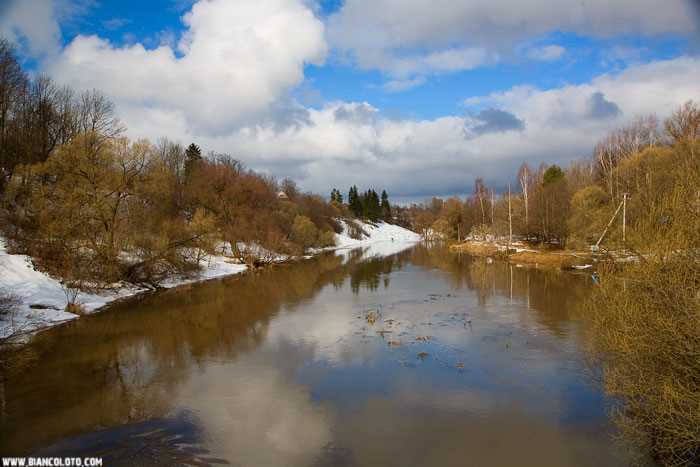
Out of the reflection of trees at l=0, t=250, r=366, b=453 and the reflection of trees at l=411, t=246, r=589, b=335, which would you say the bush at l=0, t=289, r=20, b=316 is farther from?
the reflection of trees at l=411, t=246, r=589, b=335

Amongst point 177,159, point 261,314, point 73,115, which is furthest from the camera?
point 177,159

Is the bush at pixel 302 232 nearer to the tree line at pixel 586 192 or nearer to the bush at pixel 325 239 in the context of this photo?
the bush at pixel 325 239

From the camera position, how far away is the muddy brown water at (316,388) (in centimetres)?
809

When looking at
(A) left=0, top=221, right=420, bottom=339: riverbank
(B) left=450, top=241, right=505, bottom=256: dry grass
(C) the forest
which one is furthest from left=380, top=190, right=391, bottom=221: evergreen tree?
(A) left=0, top=221, right=420, bottom=339: riverbank

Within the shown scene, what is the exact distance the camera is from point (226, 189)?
136 feet

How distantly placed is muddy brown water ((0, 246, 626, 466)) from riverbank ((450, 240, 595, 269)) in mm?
14789

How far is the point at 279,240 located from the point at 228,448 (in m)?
35.9

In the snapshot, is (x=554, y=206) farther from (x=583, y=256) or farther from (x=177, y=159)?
(x=177, y=159)

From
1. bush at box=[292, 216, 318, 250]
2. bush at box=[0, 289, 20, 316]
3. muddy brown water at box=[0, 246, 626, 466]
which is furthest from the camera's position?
bush at box=[292, 216, 318, 250]

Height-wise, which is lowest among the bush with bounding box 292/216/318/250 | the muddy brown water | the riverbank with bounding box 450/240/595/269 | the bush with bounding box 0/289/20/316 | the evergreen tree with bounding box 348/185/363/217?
the muddy brown water

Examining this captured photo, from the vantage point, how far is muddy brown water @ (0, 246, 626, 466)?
8094 mm

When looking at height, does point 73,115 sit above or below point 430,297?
above

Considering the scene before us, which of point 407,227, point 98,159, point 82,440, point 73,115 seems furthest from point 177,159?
point 407,227

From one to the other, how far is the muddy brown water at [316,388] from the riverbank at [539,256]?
14789 mm
